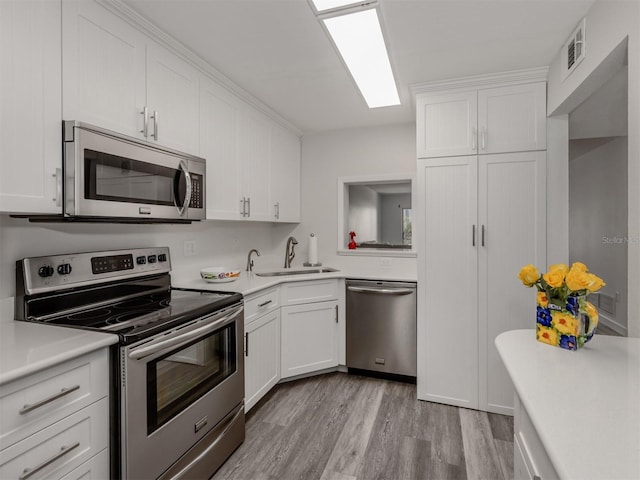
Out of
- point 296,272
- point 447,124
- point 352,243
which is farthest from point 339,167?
point 447,124

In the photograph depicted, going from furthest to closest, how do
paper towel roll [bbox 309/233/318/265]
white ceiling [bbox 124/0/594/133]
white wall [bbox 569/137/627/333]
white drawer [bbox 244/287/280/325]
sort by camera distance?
paper towel roll [bbox 309/233/318/265] < white wall [bbox 569/137/627/333] < white drawer [bbox 244/287/280/325] < white ceiling [bbox 124/0/594/133]

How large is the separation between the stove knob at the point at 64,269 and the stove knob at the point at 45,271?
0.11 ft

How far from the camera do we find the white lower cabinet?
103cm

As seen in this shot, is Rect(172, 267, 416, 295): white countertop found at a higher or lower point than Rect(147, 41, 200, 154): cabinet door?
lower

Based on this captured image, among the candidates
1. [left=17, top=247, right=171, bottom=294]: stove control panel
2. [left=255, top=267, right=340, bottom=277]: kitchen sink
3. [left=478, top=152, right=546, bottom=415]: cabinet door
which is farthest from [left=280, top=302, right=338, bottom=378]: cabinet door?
[left=478, top=152, right=546, bottom=415]: cabinet door

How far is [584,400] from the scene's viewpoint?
2.74 ft

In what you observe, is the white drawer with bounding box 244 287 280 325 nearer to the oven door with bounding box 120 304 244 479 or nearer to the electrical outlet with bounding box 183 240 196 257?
the oven door with bounding box 120 304 244 479

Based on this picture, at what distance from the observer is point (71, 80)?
58.3 inches

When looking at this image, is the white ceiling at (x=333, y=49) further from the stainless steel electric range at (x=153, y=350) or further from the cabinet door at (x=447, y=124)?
the stainless steel electric range at (x=153, y=350)

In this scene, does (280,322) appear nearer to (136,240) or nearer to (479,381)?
(136,240)

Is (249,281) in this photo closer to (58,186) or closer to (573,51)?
(58,186)

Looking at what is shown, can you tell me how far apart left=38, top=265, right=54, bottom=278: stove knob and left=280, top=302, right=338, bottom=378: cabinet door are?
1.58m

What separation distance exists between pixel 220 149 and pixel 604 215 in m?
2.81

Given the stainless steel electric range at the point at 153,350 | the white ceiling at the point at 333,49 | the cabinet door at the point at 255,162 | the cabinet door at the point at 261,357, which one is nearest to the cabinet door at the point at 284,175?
the cabinet door at the point at 255,162
